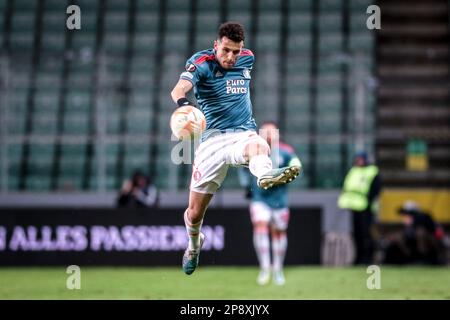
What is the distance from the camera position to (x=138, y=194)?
59.5 feet

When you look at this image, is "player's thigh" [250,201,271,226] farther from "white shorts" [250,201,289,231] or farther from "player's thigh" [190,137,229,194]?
"player's thigh" [190,137,229,194]

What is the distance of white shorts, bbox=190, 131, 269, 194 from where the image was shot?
9.59 m

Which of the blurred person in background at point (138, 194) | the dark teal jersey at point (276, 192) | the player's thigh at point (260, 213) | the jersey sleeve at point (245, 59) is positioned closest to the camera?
the jersey sleeve at point (245, 59)

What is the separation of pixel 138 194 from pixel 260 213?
3935mm

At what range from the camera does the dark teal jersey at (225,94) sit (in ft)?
31.6

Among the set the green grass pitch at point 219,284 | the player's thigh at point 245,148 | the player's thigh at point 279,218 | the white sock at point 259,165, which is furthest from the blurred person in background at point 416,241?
the white sock at point 259,165

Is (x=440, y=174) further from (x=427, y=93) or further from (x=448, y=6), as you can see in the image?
(x=448, y=6)

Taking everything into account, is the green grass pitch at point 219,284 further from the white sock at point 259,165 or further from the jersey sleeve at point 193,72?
the jersey sleeve at point 193,72

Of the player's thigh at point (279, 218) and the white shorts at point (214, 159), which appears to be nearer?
the white shorts at point (214, 159)

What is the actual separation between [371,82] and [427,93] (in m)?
3.81

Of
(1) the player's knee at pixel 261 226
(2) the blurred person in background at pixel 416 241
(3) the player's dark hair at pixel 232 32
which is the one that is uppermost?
(3) the player's dark hair at pixel 232 32

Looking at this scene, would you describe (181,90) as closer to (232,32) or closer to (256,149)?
(232,32)

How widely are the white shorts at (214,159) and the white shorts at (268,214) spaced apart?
5.05 metres

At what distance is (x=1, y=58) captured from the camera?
17953 millimetres
